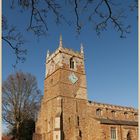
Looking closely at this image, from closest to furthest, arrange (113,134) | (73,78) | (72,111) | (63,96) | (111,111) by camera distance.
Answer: (113,134)
(72,111)
(63,96)
(73,78)
(111,111)

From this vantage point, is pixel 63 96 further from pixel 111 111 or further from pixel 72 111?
pixel 111 111

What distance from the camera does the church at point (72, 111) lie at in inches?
1302

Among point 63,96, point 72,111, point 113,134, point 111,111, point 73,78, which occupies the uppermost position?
point 73,78

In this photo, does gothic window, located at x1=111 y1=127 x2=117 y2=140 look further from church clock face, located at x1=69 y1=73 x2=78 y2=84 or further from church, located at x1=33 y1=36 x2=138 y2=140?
church clock face, located at x1=69 y1=73 x2=78 y2=84

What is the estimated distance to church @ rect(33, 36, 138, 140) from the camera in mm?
33062

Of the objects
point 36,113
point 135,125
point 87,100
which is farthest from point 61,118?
point 135,125

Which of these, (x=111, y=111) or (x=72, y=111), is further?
(x=111, y=111)

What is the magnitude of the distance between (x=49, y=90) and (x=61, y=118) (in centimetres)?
669

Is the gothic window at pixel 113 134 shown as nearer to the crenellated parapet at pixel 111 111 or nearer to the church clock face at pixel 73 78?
the crenellated parapet at pixel 111 111

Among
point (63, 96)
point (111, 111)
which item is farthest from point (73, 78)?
point (111, 111)

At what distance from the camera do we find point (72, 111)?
1358 inches

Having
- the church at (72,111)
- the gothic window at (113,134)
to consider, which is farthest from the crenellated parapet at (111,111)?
the gothic window at (113,134)

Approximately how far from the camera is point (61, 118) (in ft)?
108

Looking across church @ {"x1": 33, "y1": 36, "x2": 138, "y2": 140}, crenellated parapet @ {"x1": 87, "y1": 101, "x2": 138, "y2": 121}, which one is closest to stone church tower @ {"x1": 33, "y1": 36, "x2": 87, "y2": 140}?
church @ {"x1": 33, "y1": 36, "x2": 138, "y2": 140}
